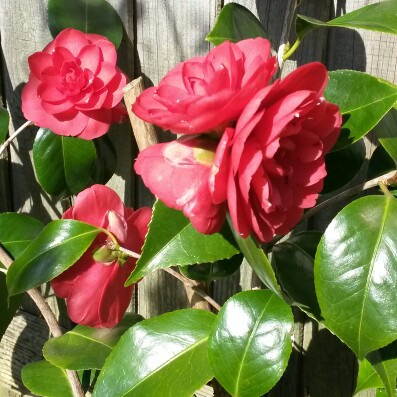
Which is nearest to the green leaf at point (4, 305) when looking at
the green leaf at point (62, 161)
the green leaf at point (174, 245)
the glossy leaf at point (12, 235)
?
the glossy leaf at point (12, 235)

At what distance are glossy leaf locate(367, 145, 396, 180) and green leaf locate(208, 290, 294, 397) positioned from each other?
0.31 m

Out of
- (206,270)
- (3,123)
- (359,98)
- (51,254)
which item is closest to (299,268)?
(206,270)

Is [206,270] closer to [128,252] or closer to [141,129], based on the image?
[128,252]

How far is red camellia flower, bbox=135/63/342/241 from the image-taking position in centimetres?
64

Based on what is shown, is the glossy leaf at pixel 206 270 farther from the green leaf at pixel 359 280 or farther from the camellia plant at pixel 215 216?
the green leaf at pixel 359 280

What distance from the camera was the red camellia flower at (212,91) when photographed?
65 centimetres

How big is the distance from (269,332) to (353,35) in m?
0.57

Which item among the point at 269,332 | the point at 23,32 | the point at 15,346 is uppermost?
the point at 23,32

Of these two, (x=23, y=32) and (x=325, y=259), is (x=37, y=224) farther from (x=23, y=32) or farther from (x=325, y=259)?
(x=325, y=259)

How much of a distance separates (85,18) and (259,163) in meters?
0.85

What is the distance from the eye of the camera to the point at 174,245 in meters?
0.88

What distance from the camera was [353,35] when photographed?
1.19 metres

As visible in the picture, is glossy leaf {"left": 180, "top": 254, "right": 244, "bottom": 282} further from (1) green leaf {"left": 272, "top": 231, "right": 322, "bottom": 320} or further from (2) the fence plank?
(2) the fence plank

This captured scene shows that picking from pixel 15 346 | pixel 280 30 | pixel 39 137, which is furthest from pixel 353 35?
pixel 15 346
